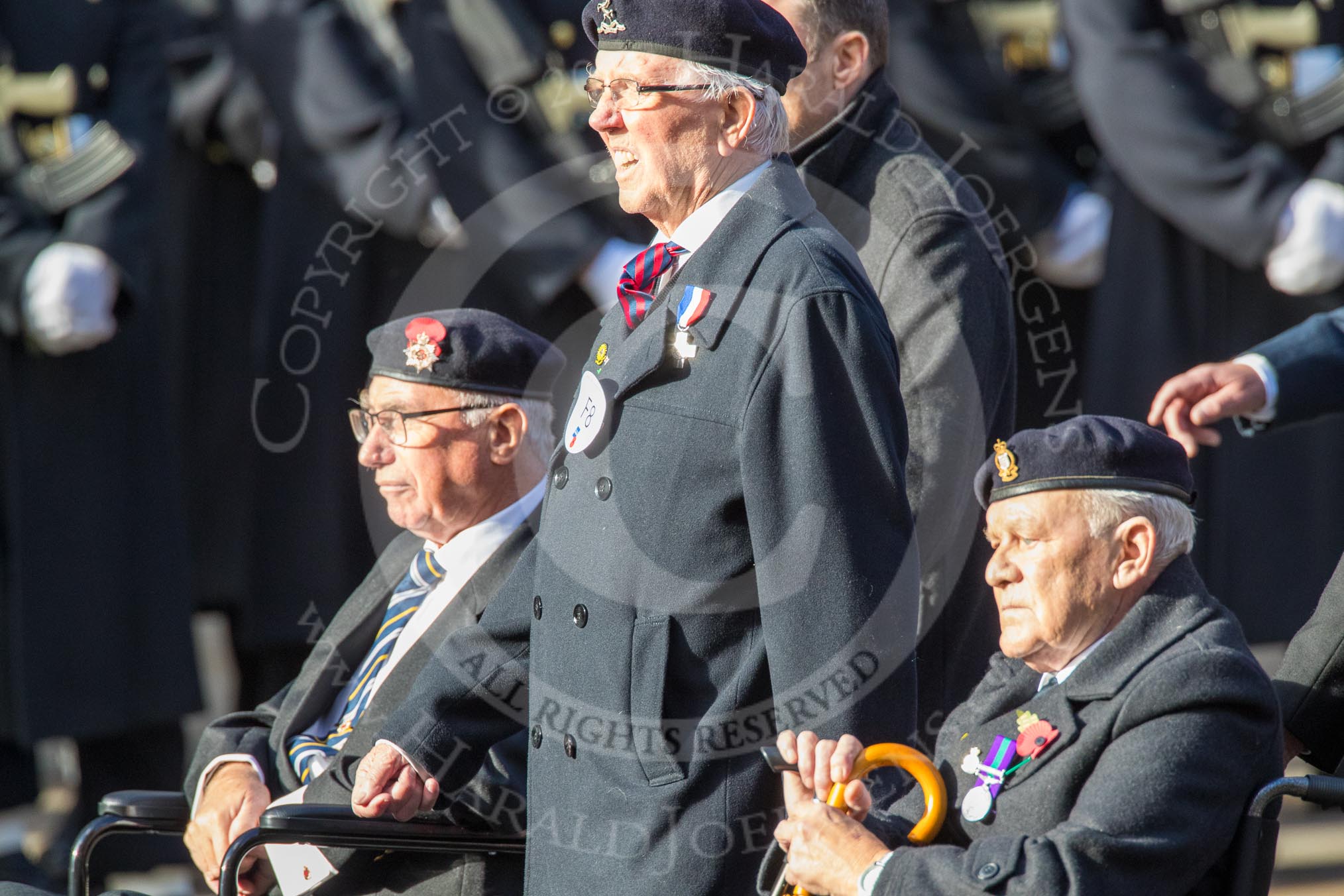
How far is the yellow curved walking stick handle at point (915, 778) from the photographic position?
2096mm

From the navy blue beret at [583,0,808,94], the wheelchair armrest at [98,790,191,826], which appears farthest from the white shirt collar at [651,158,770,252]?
the wheelchair armrest at [98,790,191,826]

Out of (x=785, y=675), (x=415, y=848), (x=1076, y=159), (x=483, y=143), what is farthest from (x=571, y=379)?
(x=785, y=675)

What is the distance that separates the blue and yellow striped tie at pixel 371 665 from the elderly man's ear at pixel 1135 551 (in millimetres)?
1244

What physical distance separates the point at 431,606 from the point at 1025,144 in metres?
2.30

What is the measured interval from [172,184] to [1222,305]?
2911 mm

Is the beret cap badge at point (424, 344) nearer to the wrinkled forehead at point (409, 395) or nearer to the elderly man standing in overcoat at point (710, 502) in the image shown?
the wrinkled forehead at point (409, 395)

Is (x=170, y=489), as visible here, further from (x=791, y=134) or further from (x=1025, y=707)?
(x=1025, y=707)

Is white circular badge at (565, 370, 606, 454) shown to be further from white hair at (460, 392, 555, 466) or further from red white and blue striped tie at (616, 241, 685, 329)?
white hair at (460, 392, 555, 466)

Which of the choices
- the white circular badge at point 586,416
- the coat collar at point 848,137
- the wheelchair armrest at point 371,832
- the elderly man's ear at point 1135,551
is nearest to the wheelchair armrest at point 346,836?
the wheelchair armrest at point 371,832

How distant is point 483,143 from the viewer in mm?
4559

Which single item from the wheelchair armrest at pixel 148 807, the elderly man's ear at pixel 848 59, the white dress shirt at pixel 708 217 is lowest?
the wheelchair armrest at pixel 148 807

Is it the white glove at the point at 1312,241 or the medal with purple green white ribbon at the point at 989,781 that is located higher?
the white glove at the point at 1312,241

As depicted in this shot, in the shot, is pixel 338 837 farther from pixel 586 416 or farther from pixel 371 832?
pixel 586 416

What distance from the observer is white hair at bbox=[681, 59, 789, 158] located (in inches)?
91.7
